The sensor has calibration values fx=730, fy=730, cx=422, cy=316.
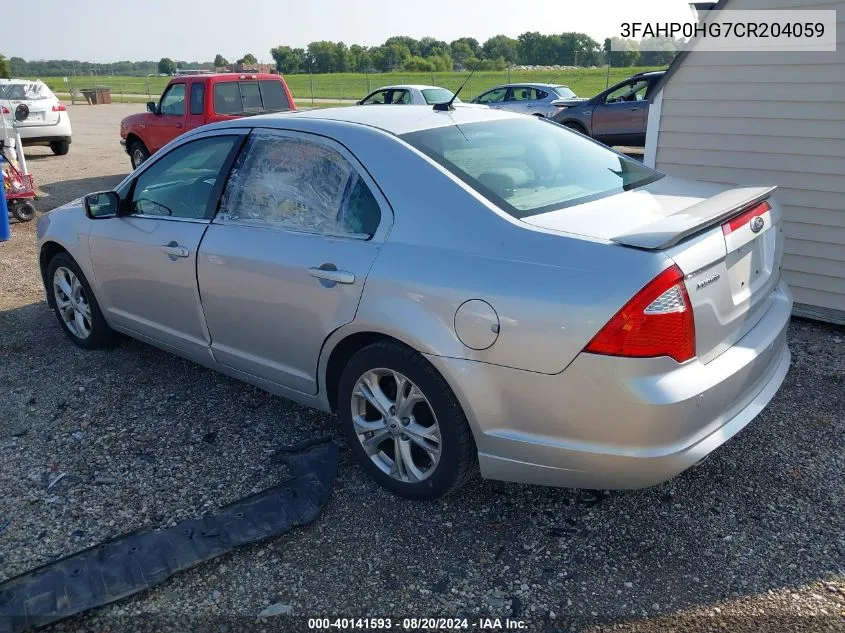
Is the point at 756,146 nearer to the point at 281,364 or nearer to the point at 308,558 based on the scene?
the point at 281,364

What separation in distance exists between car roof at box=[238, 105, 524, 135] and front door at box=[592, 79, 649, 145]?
40.2ft

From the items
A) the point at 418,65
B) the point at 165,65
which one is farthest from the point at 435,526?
the point at 165,65

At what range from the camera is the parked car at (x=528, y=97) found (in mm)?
18312

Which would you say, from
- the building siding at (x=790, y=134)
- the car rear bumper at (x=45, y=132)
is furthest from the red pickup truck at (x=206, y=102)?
the building siding at (x=790, y=134)

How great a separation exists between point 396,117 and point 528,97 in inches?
643

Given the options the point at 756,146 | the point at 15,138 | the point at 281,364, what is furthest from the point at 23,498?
the point at 15,138

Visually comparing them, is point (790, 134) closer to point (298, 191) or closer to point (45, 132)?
point (298, 191)

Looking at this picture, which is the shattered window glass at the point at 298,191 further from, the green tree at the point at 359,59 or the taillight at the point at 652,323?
the green tree at the point at 359,59

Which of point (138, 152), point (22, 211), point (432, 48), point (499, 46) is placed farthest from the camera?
point (432, 48)

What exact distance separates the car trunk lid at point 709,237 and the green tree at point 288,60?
3603 inches

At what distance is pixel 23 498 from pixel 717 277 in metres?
3.15

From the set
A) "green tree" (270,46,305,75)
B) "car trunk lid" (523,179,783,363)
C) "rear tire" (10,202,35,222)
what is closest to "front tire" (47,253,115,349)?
"car trunk lid" (523,179,783,363)

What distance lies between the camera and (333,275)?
124 inches

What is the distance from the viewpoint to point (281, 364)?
11.7 ft
